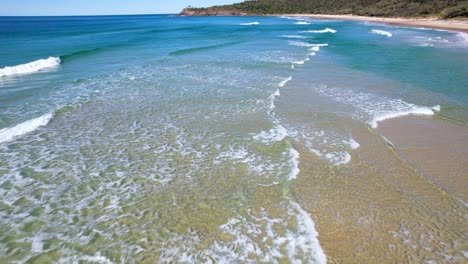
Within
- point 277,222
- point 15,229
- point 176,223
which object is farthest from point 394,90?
point 15,229

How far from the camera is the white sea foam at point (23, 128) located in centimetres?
908

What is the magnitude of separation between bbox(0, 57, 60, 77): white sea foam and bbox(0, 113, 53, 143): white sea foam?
10.7 metres

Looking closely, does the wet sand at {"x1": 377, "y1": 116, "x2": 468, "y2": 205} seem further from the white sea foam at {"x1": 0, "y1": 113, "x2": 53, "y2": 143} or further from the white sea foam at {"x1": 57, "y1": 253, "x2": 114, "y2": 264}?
the white sea foam at {"x1": 0, "y1": 113, "x2": 53, "y2": 143}

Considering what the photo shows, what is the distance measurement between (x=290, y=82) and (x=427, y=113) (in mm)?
6437

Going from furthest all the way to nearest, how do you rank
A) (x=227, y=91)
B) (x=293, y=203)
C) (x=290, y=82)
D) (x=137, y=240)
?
1. (x=290, y=82)
2. (x=227, y=91)
3. (x=293, y=203)
4. (x=137, y=240)

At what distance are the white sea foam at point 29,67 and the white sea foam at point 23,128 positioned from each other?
422 inches

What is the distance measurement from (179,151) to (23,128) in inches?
216

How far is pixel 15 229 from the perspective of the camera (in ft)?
17.6

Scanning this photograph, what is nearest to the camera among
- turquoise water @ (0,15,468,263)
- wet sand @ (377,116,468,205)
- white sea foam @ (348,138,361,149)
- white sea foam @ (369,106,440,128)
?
turquoise water @ (0,15,468,263)

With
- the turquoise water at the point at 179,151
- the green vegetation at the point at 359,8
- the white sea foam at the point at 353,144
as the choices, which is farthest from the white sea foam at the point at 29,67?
the green vegetation at the point at 359,8

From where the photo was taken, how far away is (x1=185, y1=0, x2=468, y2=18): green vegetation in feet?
224

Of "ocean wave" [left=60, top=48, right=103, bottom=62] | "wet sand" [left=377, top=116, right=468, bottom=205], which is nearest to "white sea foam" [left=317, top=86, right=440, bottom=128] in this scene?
"wet sand" [left=377, top=116, right=468, bottom=205]

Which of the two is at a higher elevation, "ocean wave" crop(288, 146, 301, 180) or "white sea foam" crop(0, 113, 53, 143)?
"white sea foam" crop(0, 113, 53, 143)

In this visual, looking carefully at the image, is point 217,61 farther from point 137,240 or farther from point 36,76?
point 137,240
